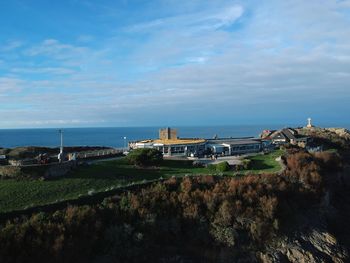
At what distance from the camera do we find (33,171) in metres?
27.1

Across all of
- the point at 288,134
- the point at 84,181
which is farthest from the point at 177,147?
the point at 288,134

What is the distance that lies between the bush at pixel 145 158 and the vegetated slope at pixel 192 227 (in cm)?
759

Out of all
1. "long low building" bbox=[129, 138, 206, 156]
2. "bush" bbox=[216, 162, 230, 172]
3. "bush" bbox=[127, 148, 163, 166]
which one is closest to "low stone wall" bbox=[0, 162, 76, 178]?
"bush" bbox=[127, 148, 163, 166]

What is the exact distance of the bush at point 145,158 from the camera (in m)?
34.1

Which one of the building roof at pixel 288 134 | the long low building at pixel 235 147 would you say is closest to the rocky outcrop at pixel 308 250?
the long low building at pixel 235 147

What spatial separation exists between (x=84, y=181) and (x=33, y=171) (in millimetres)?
3348

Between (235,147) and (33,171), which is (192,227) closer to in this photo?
(33,171)

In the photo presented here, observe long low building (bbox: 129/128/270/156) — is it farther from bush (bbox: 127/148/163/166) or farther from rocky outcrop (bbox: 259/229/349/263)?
rocky outcrop (bbox: 259/229/349/263)

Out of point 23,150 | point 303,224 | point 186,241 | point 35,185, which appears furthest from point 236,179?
point 23,150

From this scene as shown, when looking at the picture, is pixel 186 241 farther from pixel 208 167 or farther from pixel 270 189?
pixel 208 167

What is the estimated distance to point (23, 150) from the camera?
1545 inches

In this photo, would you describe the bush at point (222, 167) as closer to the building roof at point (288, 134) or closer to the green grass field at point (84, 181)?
the green grass field at point (84, 181)

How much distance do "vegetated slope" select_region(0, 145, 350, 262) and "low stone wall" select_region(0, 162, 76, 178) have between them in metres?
6.38

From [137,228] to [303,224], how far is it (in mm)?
10318
